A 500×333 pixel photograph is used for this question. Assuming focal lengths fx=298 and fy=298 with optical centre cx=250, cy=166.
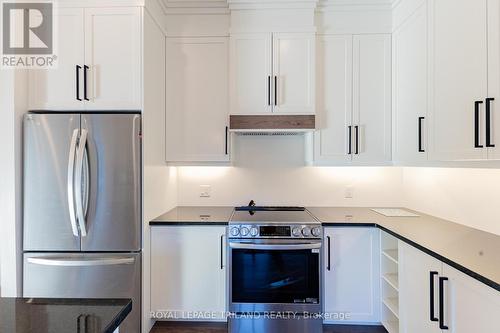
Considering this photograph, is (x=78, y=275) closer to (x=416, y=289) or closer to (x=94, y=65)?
(x=94, y=65)

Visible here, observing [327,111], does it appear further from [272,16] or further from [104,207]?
[104,207]

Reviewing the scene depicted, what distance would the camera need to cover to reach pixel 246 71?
2.64 metres

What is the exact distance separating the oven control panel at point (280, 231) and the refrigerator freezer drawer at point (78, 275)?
2.77 feet

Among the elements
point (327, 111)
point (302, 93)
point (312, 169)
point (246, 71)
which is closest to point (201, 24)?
point (246, 71)

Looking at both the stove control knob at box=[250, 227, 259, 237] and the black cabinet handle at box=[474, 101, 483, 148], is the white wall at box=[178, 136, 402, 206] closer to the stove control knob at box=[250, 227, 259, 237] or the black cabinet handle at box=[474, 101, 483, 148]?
the stove control knob at box=[250, 227, 259, 237]

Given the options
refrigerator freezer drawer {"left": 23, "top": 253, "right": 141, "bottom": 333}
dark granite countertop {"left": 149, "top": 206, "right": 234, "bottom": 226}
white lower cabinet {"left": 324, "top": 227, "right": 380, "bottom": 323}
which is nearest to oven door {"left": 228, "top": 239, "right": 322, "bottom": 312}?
white lower cabinet {"left": 324, "top": 227, "right": 380, "bottom": 323}

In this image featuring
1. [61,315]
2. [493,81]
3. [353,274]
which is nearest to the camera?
[61,315]

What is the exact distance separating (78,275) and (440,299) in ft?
7.49

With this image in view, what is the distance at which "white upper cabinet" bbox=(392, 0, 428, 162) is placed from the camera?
2.10 m

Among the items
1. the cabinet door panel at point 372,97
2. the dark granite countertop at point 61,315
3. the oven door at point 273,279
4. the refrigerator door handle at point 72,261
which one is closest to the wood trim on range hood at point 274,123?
the cabinet door panel at point 372,97

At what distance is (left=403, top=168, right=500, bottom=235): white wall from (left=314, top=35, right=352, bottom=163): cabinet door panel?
0.70 m

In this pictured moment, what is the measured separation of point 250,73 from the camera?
104 inches

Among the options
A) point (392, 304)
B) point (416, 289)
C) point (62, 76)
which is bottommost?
point (392, 304)

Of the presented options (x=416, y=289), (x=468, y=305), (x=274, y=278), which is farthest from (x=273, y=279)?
(x=468, y=305)
